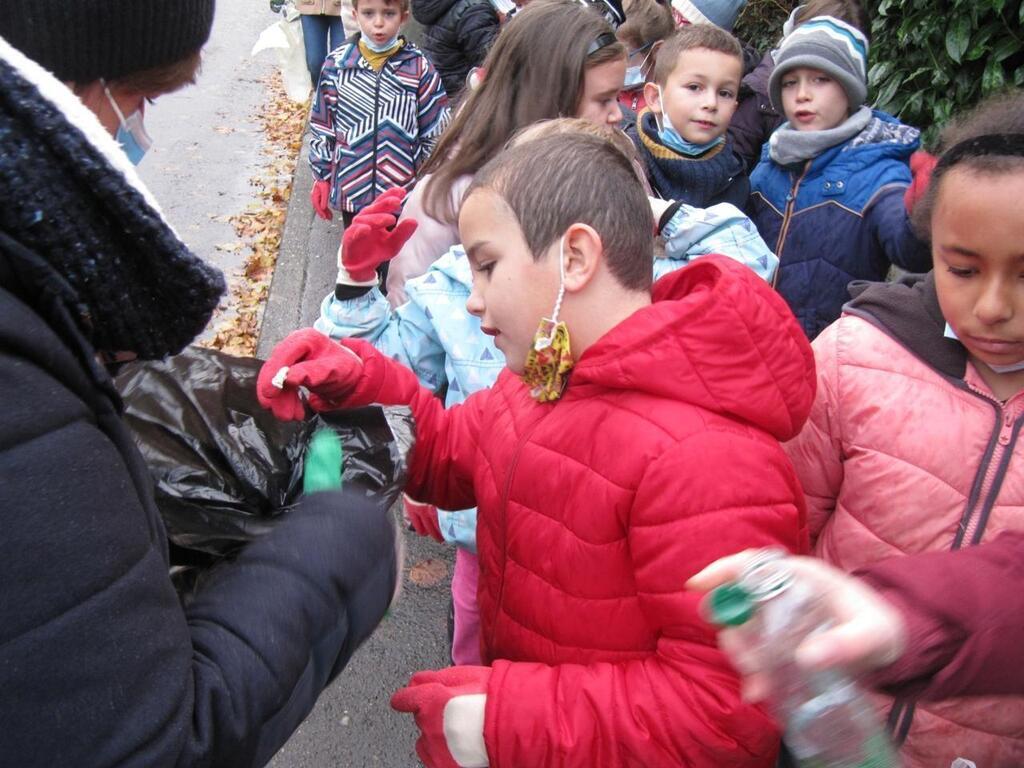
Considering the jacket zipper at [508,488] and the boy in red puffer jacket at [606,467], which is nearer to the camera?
the boy in red puffer jacket at [606,467]

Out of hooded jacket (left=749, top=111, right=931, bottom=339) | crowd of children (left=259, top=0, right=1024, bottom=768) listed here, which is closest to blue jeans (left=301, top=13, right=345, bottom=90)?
hooded jacket (left=749, top=111, right=931, bottom=339)

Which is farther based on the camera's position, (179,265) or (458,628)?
(458,628)

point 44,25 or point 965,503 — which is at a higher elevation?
point 44,25

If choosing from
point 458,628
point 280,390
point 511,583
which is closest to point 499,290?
point 280,390

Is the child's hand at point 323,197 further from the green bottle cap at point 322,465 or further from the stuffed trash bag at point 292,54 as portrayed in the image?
the green bottle cap at point 322,465

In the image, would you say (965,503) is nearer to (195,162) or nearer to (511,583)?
(511,583)

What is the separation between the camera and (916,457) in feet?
5.15

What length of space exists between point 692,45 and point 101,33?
2556 millimetres

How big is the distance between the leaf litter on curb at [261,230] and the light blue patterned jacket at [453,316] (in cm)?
287

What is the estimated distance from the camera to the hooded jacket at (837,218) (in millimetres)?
2916

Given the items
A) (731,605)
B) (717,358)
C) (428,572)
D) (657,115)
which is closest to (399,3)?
(657,115)

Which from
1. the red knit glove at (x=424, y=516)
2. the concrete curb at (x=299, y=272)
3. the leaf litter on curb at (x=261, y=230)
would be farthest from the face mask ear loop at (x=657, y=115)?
the leaf litter on curb at (x=261, y=230)

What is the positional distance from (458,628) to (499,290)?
1384 millimetres

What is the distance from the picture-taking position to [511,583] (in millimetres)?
1641
